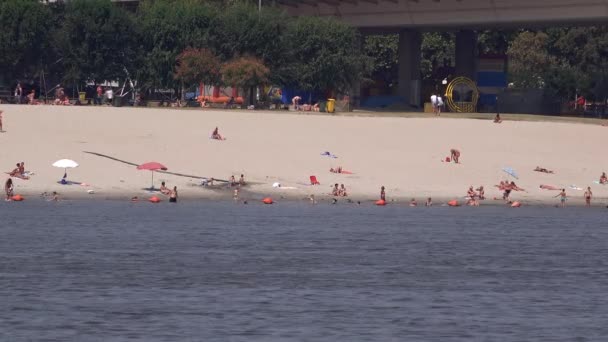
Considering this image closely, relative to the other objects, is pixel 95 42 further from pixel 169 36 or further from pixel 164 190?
pixel 164 190

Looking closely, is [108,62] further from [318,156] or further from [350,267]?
[350,267]

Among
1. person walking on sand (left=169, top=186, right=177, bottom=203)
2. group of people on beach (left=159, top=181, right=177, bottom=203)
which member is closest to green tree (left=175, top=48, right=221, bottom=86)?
group of people on beach (left=159, top=181, right=177, bottom=203)

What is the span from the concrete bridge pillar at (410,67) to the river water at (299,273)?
3451 centimetres

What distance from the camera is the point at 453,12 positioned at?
72.8 meters

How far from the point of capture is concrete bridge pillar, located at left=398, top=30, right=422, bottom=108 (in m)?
Result: 81.4

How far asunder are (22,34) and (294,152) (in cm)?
→ 2645

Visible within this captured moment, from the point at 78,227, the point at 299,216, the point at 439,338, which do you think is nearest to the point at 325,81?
the point at 299,216

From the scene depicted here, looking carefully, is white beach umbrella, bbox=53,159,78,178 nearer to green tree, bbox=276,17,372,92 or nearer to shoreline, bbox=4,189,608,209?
shoreline, bbox=4,189,608,209

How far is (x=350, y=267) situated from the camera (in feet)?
113

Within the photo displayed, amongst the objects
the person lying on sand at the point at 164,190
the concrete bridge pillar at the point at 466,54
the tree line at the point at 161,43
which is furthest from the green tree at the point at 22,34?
the person lying on sand at the point at 164,190

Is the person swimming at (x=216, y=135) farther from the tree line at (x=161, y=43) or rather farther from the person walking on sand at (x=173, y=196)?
the tree line at (x=161, y=43)

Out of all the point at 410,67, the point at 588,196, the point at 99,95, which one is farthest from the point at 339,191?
the point at 410,67

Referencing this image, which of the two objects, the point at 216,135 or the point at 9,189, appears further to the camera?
the point at 216,135

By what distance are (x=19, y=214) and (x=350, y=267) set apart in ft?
46.5
